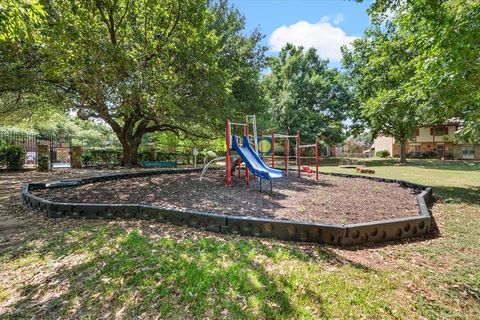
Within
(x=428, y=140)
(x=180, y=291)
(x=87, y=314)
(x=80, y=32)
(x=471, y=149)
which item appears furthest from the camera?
(x=428, y=140)

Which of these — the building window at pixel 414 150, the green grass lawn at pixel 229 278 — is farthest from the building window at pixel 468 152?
the green grass lawn at pixel 229 278

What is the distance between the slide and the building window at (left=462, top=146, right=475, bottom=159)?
40889 mm

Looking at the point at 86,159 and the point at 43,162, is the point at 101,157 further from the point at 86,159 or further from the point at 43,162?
the point at 43,162

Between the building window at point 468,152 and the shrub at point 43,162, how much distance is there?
155 feet

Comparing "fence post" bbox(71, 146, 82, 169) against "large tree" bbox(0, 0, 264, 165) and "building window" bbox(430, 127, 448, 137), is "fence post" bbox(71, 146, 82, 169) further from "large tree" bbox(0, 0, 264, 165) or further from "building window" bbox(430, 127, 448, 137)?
"building window" bbox(430, 127, 448, 137)

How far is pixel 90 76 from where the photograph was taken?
22.5 feet

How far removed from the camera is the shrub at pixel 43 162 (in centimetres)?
1366

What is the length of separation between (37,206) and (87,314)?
4202mm

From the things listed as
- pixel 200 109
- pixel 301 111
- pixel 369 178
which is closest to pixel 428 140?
pixel 301 111

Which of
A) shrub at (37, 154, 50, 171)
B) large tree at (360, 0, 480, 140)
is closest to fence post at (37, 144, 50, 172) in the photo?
shrub at (37, 154, 50, 171)

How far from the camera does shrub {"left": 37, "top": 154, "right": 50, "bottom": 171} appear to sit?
1366cm

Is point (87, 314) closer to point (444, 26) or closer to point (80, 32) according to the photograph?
point (80, 32)

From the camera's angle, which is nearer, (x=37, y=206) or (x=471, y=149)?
(x=37, y=206)

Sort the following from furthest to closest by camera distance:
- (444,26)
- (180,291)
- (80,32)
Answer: (80,32), (444,26), (180,291)
